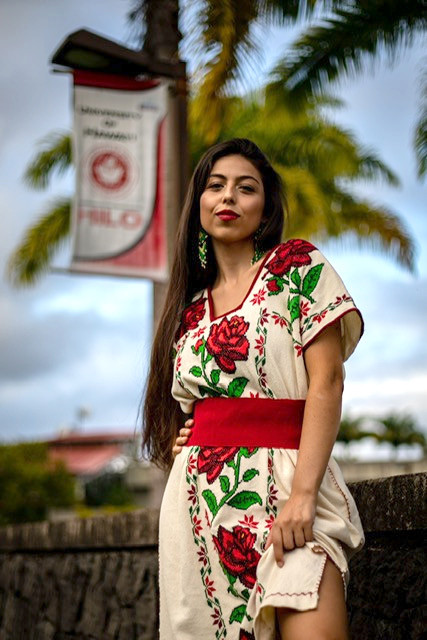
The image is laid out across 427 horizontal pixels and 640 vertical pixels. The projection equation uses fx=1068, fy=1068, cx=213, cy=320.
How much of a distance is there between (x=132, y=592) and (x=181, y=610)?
9.65 feet

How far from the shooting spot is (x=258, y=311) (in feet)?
9.57

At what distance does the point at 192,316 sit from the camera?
10.5 feet

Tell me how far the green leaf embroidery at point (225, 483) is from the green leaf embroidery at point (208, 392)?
0.26 m

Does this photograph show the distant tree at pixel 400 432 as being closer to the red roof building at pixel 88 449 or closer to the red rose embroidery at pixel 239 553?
the red roof building at pixel 88 449

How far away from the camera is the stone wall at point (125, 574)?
347 centimetres

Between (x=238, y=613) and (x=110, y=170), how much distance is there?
5.58m

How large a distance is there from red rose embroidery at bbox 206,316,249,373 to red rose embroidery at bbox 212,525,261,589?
44cm

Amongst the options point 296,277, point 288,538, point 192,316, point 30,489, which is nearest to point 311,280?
point 296,277

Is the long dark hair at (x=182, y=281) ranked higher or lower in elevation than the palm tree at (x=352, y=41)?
lower

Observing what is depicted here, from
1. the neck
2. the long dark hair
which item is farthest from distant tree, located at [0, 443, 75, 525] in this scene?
the neck

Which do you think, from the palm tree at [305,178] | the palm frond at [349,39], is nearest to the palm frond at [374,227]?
the palm tree at [305,178]

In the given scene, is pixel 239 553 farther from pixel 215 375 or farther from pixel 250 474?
pixel 215 375

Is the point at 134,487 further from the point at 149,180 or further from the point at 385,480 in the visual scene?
the point at 385,480

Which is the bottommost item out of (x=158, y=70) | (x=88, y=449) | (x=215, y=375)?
(x=88, y=449)
